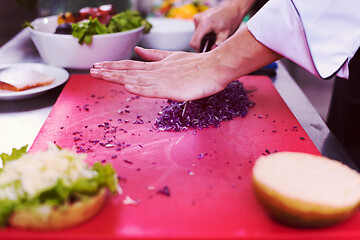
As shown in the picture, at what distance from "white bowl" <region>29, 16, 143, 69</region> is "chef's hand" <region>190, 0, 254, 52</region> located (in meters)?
0.31

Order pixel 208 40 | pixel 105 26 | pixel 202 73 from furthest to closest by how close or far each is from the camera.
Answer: pixel 105 26
pixel 208 40
pixel 202 73

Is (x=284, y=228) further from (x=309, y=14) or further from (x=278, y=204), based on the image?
(x=309, y=14)

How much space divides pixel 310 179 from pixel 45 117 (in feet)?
3.24

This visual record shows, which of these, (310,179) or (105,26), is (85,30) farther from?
(310,179)

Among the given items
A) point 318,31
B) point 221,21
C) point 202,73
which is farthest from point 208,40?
point 318,31

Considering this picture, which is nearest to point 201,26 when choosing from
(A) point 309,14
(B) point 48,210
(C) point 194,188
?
(A) point 309,14

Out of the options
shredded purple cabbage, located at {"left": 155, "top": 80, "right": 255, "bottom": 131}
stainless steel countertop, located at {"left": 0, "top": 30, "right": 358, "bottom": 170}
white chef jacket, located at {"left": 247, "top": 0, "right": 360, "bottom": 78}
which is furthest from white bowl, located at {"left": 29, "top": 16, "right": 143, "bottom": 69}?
white chef jacket, located at {"left": 247, "top": 0, "right": 360, "bottom": 78}

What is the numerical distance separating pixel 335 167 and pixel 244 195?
0.76ft

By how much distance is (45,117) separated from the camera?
138 centimetres

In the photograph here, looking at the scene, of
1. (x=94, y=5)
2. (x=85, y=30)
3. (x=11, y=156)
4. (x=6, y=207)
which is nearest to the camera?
(x=6, y=207)

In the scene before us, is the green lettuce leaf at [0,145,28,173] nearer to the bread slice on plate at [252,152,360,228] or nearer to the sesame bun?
the sesame bun

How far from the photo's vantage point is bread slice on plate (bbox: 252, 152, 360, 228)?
757 mm

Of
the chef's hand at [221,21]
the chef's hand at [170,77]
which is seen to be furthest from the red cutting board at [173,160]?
the chef's hand at [221,21]

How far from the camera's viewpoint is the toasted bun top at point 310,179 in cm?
77
